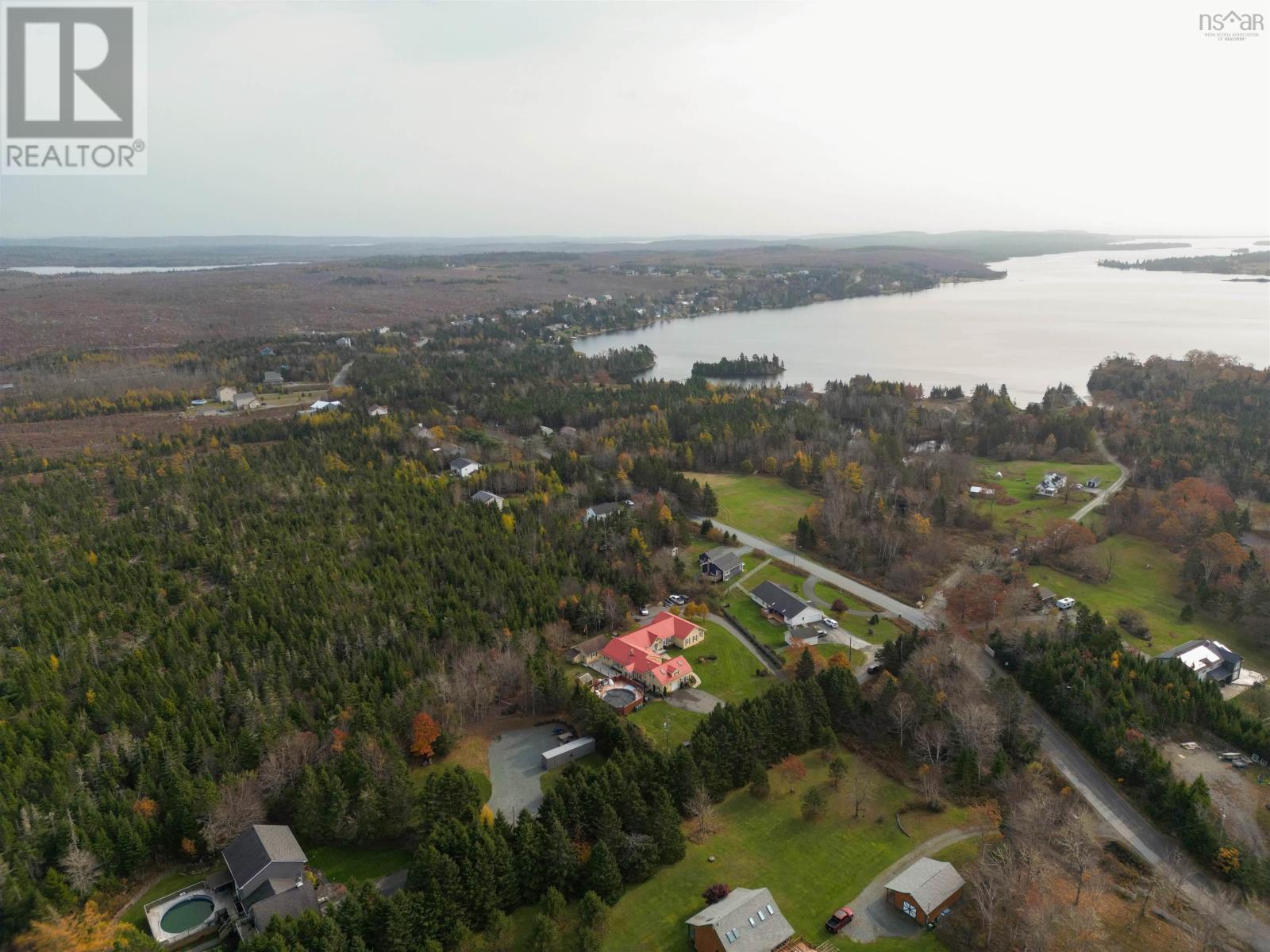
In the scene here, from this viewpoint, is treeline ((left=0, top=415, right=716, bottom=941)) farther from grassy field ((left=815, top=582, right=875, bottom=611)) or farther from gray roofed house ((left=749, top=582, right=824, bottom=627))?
grassy field ((left=815, top=582, right=875, bottom=611))

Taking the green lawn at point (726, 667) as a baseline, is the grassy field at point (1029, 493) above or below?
above

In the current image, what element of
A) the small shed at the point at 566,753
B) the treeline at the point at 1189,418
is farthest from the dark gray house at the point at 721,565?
the treeline at the point at 1189,418

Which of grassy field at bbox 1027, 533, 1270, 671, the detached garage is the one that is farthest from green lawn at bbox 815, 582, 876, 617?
the detached garage

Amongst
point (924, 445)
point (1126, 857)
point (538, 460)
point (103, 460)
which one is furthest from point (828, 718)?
point (103, 460)

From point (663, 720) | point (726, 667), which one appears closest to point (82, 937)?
point (663, 720)

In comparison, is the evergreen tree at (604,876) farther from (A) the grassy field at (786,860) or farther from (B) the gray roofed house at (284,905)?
(B) the gray roofed house at (284,905)

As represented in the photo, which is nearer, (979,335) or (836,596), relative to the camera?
(836,596)

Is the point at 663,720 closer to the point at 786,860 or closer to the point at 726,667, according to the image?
the point at 726,667

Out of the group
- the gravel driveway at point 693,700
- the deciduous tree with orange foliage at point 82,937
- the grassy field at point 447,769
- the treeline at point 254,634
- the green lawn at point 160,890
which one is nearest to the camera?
the deciduous tree with orange foliage at point 82,937
